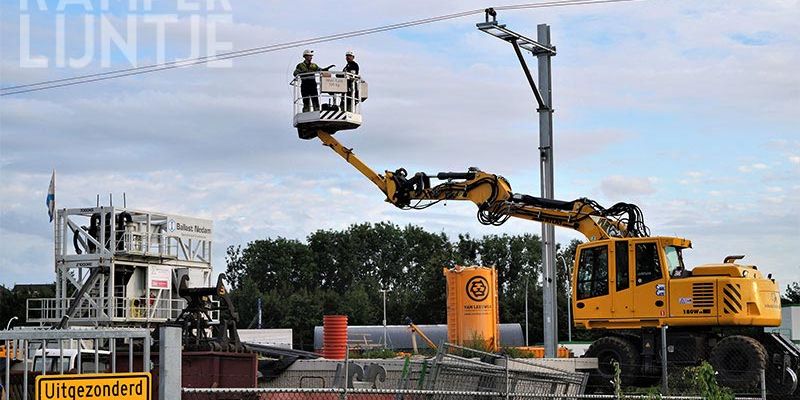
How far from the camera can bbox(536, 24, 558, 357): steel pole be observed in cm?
2430

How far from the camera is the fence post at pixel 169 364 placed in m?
7.34

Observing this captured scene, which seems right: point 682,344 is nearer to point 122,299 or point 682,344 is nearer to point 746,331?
point 746,331

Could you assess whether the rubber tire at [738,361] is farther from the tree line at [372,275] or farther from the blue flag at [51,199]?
the tree line at [372,275]

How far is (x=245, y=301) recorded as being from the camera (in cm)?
10306

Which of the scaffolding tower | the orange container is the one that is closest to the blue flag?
the scaffolding tower

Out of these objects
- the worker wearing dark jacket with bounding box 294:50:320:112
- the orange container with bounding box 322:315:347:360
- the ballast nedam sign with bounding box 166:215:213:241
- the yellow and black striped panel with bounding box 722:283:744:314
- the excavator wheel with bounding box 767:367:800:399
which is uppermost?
the worker wearing dark jacket with bounding box 294:50:320:112

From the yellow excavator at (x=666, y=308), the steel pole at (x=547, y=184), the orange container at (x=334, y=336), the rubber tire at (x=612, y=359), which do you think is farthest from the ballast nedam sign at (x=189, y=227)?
the rubber tire at (x=612, y=359)

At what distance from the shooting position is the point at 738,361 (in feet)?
67.0

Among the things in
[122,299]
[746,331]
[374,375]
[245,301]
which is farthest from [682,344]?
[245,301]

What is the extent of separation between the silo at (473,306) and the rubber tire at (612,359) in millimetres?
5908

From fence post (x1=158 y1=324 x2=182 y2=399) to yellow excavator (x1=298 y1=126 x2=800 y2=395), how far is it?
13.7 meters

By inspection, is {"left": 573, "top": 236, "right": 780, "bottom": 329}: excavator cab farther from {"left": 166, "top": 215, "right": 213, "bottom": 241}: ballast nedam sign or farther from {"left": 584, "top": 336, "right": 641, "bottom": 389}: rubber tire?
{"left": 166, "top": 215, "right": 213, "bottom": 241}: ballast nedam sign

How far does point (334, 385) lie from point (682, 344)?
697 cm

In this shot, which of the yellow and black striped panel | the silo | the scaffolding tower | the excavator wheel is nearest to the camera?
the excavator wheel
